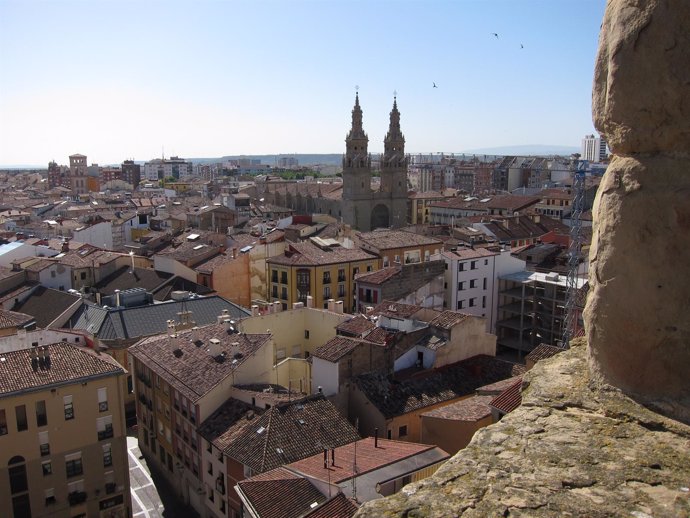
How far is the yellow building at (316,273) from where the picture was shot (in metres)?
41.9

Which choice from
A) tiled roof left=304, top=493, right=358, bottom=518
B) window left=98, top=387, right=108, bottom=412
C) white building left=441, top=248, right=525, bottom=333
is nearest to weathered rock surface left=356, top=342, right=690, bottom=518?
tiled roof left=304, top=493, right=358, bottom=518

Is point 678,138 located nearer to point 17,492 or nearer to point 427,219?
point 17,492

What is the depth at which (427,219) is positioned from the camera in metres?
98.8

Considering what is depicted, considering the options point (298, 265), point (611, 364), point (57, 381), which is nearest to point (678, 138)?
point (611, 364)

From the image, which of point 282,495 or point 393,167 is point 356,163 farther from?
point 282,495

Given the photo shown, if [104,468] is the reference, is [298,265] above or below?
above

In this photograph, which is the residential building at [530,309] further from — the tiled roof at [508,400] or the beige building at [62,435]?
the beige building at [62,435]

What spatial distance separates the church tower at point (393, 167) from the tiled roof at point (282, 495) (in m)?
78.0

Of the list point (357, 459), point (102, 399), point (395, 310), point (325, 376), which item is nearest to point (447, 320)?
point (395, 310)

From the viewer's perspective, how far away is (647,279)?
498 cm

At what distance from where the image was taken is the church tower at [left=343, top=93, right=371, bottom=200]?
89.8 m

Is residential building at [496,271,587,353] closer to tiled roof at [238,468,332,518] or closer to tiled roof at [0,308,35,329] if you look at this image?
tiled roof at [238,468,332,518]

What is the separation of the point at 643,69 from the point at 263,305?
109 feet

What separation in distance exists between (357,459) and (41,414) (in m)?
11.9
